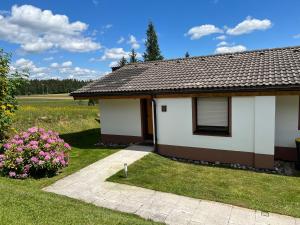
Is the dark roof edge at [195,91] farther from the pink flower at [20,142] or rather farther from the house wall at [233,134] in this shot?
the pink flower at [20,142]

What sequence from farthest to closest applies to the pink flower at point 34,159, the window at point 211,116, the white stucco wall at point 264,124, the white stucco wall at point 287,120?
the window at point 211,116 → the white stucco wall at point 287,120 → the white stucco wall at point 264,124 → the pink flower at point 34,159

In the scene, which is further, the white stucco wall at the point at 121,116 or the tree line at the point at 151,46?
the tree line at the point at 151,46

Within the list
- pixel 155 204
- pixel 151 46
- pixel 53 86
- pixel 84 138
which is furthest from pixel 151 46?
pixel 53 86

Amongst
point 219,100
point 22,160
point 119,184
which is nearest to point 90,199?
point 119,184

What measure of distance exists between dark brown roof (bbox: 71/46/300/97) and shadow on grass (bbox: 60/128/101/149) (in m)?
2.78

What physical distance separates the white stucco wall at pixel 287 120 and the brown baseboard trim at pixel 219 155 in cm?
156

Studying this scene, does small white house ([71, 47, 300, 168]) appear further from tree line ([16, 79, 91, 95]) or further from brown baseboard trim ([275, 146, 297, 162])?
tree line ([16, 79, 91, 95])

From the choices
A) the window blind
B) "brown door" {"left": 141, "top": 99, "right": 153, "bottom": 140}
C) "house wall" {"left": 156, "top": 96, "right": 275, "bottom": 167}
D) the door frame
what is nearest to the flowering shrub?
"house wall" {"left": 156, "top": 96, "right": 275, "bottom": 167}

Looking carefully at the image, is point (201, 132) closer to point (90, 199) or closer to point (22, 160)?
point (90, 199)

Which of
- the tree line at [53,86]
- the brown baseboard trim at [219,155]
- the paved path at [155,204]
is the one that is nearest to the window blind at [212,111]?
the brown baseboard trim at [219,155]

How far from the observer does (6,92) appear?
988 cm

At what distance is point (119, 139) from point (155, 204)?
286 inches

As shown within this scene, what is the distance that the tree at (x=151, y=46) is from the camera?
1650 inches

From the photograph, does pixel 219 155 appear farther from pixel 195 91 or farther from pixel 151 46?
pixel 151 46
